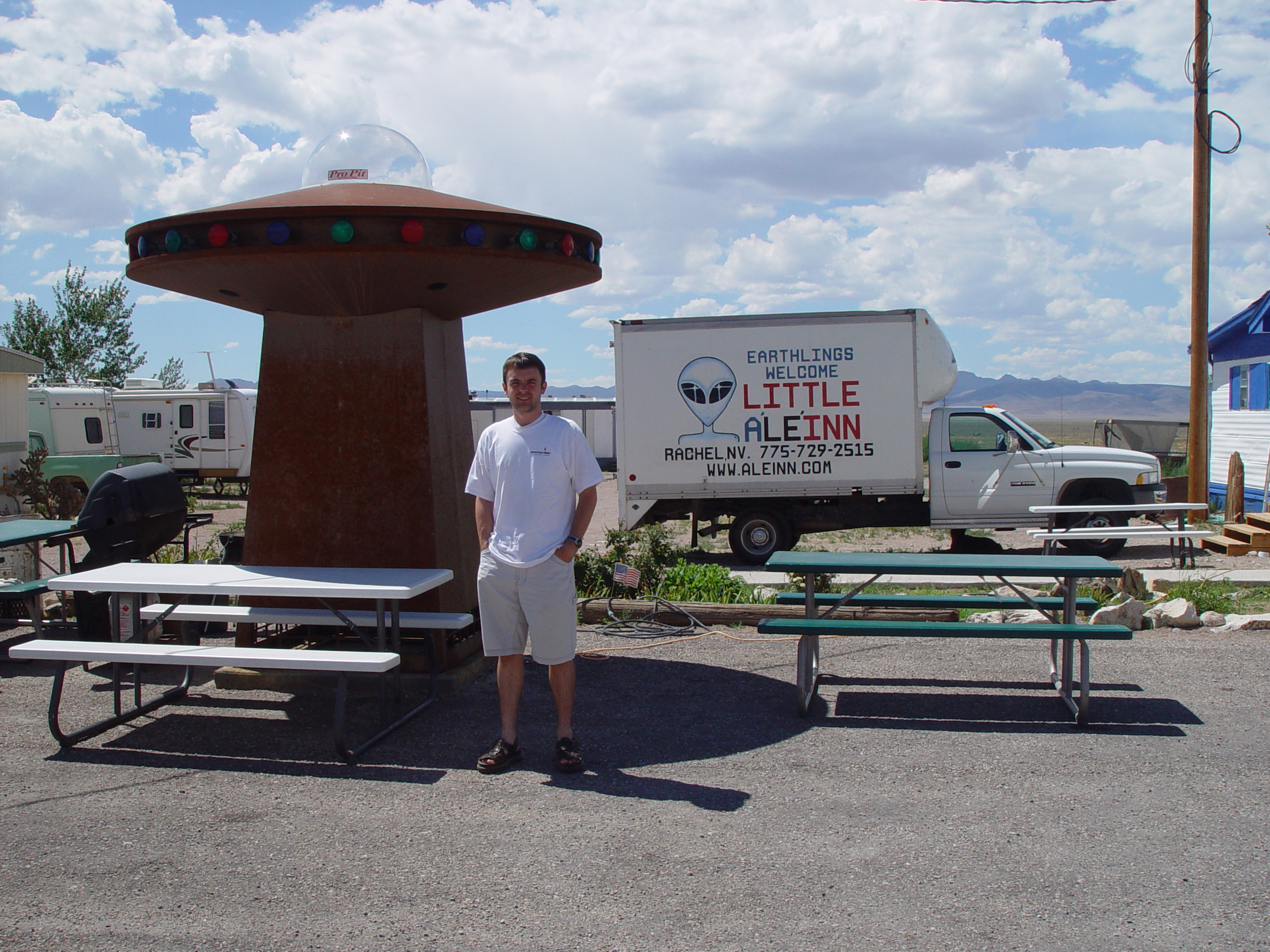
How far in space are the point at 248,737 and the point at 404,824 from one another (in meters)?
1.53

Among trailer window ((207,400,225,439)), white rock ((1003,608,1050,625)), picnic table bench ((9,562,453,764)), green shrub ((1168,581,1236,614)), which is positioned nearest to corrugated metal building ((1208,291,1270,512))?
green shrub ((1168,581,1236,614))

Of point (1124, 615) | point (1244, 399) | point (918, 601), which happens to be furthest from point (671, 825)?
point (1244, 399)

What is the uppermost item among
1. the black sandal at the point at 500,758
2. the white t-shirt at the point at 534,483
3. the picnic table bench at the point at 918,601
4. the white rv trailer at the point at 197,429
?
the white rv trailer at the point at 197,429

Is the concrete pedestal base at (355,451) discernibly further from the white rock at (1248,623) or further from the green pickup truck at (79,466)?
the green pickup truck at (79,466)

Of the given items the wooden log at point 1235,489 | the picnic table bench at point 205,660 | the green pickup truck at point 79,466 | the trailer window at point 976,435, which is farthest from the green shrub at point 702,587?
the green pickup truck at point 79,466

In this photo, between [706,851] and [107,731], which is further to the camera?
[107,731]

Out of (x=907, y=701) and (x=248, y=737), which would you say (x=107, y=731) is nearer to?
(x=248, y=737)

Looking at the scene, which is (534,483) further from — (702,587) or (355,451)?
(702,587)

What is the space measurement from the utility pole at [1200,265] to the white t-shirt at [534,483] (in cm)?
1114

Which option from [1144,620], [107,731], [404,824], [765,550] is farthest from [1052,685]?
[765,550]

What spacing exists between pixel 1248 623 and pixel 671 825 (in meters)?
5.13

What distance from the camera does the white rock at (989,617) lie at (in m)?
7.13

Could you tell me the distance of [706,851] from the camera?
140 inches

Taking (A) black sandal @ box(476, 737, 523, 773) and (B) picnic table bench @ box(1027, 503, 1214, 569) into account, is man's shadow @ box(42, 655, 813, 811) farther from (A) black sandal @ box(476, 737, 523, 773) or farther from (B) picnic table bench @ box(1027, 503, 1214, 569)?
(B) picnic table bench @ box(1027, 503, 1214, 569)
